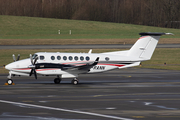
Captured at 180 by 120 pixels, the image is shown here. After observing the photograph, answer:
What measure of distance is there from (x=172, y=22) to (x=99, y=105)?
9049 centimetres

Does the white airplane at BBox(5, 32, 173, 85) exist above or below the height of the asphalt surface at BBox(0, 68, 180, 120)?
above

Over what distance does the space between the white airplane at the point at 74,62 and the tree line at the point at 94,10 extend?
7873 centimetres

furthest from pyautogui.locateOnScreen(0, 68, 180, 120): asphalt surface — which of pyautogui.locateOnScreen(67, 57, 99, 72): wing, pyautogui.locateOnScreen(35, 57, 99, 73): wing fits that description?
pyautogui.locateOnScreen(67, 57, 99, 72): wing

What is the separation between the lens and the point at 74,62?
2541 centimetres

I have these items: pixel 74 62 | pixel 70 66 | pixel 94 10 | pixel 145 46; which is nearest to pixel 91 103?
pixel 70 66

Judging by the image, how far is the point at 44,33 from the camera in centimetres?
7912

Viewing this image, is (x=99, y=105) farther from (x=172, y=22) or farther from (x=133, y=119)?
(x=172, y=22)

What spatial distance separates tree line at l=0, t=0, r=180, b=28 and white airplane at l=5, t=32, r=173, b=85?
78.7 m

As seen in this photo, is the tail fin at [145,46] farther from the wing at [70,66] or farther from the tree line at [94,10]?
the tree line at [94,10]

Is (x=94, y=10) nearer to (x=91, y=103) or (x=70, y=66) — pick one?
(x=70, y=66)

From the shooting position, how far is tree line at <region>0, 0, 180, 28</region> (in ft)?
347

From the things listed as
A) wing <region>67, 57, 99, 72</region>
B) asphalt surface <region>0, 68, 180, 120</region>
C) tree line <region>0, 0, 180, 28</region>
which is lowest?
asphalt surface <region>0, 68, 180, 120</region>

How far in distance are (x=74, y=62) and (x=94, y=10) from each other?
8294 centimetres

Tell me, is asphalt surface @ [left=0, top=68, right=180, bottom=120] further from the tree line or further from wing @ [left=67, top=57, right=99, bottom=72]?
the tree line
